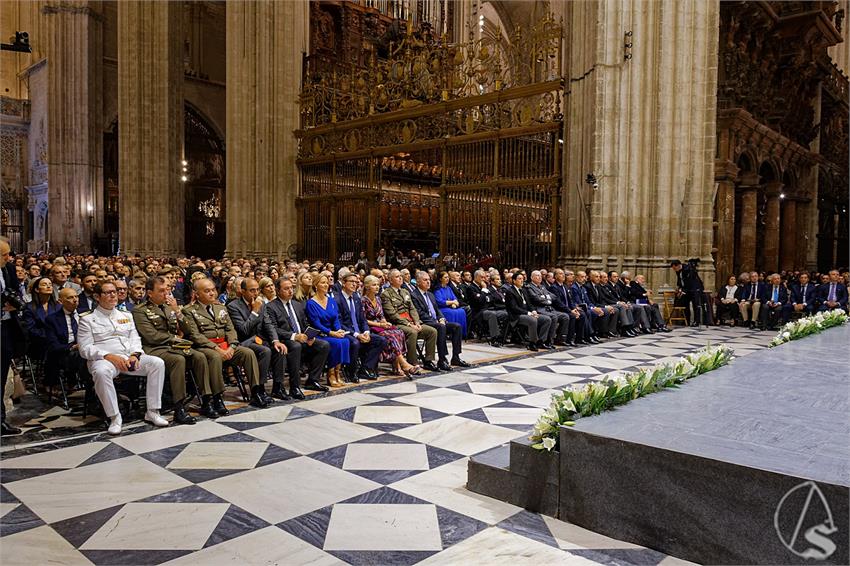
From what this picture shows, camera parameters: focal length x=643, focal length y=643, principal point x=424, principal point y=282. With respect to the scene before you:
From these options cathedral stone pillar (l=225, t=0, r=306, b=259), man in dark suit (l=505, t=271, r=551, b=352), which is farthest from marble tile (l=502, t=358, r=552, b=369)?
cathedral stone pillar (l=225, t=0, r=306, b=259)

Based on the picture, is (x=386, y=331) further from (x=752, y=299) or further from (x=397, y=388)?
(x=752, y=299)

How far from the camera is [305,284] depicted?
7.20 meters

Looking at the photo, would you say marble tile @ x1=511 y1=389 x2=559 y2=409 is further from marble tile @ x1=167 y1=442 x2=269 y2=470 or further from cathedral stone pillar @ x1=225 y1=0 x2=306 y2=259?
cathedral stone pillar @ x1=225 y1=0 x2=306 y2=259

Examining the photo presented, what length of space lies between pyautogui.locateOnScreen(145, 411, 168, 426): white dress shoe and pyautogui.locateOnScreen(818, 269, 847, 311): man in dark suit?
12.2 meters

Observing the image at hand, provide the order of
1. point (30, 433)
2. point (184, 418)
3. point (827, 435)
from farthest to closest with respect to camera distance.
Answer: point (184, 418)
point (30, 433)
point (827, 435)

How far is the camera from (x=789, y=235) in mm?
20859

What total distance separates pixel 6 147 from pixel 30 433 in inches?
1177

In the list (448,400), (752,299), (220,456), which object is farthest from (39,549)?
(752,299)

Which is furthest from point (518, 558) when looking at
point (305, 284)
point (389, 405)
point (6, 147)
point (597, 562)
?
point (6, 147)

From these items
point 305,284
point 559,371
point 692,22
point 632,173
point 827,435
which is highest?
point 692,22

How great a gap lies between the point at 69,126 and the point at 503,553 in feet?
93.0

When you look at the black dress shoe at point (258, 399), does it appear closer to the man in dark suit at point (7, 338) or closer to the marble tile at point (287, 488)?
the marble tile at point (287, 488)

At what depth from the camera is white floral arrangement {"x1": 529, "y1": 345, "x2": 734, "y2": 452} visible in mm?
3445

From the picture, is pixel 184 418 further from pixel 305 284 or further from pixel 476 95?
pixel 476 95
